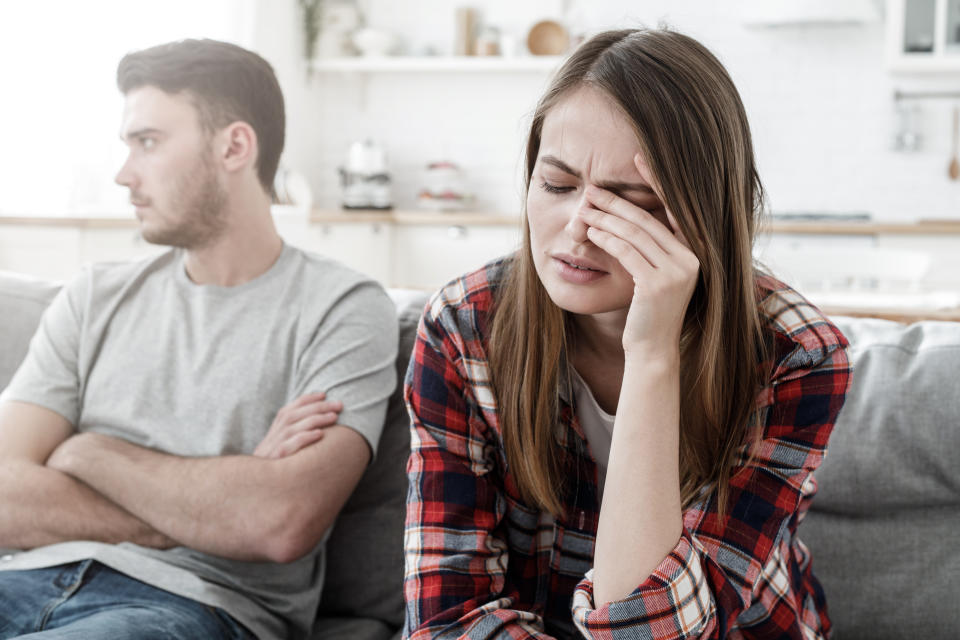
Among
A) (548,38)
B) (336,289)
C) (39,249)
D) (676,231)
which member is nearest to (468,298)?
(676,231)

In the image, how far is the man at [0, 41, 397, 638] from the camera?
1.39 meters

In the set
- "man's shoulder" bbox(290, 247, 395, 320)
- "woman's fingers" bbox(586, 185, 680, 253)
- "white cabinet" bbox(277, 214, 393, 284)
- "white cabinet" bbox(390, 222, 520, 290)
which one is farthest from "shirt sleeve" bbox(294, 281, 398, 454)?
"white cabinet" bbox(390, 222, 520, 290)

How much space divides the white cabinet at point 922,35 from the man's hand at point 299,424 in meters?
4.37

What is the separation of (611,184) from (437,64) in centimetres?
461

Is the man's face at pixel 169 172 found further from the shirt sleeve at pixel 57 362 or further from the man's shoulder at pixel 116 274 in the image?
the shirt sleeve at pixel 57 362

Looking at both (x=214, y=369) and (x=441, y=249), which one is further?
(x=441, y=249)

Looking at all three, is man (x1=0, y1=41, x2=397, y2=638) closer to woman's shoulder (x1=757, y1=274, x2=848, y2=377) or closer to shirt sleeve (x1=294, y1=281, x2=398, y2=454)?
shirt sleeve (x1=294, y1=281, x2=398, y2=454)

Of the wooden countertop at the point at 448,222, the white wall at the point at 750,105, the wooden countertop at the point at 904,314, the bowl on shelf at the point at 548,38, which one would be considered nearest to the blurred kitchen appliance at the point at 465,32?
the white wall at the point at 750,105

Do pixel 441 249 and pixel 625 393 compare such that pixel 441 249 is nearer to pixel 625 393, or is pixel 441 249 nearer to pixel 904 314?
pixel 904 314

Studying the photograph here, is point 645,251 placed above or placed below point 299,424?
above

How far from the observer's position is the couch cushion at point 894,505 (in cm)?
144

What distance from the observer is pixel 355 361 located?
151 cm

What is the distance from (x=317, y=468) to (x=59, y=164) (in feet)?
10.8

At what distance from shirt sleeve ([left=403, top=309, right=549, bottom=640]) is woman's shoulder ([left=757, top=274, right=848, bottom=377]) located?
36 cm
